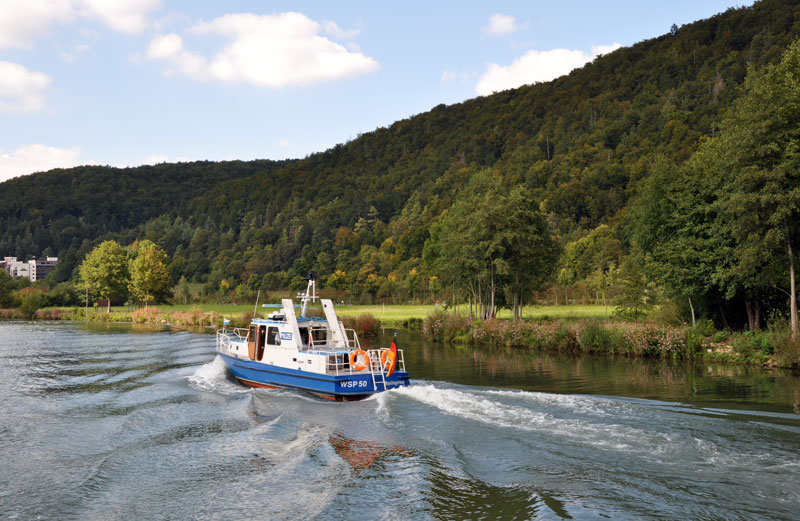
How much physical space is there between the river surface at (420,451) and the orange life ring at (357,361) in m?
1.56

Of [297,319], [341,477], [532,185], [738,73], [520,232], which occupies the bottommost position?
[341,477]

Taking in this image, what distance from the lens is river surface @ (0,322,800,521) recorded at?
11453 millimetres

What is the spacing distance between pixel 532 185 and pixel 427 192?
4532 cm

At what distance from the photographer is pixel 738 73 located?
145 m

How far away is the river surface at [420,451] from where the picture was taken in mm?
11453

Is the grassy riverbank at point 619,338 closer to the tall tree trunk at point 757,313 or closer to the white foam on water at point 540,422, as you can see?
the tall tree trunk at point 757,313

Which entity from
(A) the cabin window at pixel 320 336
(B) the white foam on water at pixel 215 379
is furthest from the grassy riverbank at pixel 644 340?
(B) the white foam on water at pixel 215 379

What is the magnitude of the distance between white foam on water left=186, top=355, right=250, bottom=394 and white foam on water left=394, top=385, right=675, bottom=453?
1025 centimetres

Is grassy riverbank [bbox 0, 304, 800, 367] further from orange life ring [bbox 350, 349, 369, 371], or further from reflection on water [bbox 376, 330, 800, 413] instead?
orange life ring [bbox 350, 349, 369, 371]

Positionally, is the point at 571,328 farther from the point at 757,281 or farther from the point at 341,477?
the point at 341,477

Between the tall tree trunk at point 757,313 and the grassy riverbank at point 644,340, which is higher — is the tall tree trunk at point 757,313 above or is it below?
above

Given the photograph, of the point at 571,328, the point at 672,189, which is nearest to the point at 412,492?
the point at 571,328

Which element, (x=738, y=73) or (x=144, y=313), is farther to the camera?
(x=738, y=73)

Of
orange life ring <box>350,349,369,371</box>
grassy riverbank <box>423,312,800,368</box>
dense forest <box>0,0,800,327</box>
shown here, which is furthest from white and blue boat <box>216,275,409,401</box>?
dense forest <box>0,0,800,327</box>
